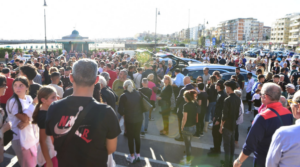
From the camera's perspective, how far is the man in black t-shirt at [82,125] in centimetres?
184

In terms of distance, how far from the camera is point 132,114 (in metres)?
4.73

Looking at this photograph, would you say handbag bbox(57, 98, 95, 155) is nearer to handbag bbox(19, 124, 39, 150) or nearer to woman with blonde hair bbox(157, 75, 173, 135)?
handbag bbox(19, 124, 39, 150)

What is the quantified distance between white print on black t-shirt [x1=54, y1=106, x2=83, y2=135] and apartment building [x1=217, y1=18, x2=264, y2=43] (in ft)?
621

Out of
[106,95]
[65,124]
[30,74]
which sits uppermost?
[30,74]

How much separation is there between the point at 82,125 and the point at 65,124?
0.52 feet

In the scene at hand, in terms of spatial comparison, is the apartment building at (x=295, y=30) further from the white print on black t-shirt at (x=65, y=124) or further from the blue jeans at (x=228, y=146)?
the white print on black t-shirt at (x=65, y=124)

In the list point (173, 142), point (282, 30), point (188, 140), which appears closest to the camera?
point (188, 140)

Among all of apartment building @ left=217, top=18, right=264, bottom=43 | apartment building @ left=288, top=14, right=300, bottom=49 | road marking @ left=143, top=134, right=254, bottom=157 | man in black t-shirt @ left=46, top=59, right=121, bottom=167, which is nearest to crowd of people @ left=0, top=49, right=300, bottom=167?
man in black t-shirt @ left=46, top=59, right=121, bottom=167

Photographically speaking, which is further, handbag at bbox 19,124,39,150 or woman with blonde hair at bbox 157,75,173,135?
woman with blonde hair at bbox 157,75,173,135

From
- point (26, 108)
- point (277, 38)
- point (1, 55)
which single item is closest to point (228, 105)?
point (26, 108)

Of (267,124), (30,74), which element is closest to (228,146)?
(267,124)

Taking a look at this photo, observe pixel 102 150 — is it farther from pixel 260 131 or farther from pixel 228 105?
pixel 228 105

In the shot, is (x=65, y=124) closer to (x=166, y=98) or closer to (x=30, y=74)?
(x=30, y=74)

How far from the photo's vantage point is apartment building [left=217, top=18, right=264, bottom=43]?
17712 centimetres
